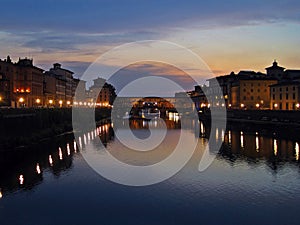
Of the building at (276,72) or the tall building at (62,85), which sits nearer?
the tall building at (62,85)

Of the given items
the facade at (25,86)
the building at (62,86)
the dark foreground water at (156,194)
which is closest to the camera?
the dark foreground water at (156,194)

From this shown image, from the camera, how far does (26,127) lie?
1423 inches

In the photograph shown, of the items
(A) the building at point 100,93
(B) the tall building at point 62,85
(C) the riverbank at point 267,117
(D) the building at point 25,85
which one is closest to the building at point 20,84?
(D) the building at point 25,85

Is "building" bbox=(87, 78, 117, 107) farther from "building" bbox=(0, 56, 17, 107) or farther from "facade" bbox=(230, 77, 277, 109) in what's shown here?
"building" bbox=(0, 56, 17, 107)

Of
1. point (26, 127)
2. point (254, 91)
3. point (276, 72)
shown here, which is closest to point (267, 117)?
point (254, 91)

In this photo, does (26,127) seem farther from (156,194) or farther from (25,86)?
(25,86)

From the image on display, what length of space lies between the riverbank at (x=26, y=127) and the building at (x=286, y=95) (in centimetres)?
3678

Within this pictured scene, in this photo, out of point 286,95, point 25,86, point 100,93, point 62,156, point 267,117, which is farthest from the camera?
point 100,93

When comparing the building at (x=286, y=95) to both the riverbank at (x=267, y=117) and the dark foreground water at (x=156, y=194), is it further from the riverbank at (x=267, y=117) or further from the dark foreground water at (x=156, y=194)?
the dark foreground water at (x=156, y=194)

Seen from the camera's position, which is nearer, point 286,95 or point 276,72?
point 286,95

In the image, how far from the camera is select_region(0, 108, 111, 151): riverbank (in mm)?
30484

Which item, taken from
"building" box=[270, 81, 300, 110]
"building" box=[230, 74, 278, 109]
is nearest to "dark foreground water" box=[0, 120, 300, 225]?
"building" box=[270, 81, 300, 110]

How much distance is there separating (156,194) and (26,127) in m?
21.6

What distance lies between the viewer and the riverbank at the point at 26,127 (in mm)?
30484
